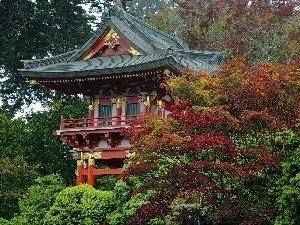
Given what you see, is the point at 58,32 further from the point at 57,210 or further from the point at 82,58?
the point at 57,210

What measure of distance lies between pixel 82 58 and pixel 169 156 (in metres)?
10.9

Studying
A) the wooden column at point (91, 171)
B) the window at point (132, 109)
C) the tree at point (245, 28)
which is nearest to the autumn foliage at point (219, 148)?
the window at point (132, 109)

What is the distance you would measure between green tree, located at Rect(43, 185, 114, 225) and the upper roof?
4.87 meters

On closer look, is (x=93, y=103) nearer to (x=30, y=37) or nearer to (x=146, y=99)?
(x=146, y=99)

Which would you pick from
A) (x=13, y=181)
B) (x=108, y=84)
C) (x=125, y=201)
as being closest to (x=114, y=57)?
(x=108, y=84)

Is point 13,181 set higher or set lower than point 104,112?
lower

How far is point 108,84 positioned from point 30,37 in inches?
667

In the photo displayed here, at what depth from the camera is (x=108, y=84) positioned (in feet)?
76.8

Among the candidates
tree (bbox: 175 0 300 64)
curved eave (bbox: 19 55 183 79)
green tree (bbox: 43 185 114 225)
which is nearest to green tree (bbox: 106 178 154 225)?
green tree (bbox: 43 185 114 225)

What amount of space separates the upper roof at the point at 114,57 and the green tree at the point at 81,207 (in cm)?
487

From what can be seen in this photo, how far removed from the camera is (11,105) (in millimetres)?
39844

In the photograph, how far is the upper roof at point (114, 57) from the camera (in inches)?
857

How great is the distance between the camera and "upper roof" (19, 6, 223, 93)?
71.4 feet

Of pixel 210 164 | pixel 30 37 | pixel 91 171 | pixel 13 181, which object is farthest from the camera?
pixel 30 37
